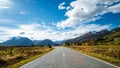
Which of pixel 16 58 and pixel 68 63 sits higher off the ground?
pixel 16 58

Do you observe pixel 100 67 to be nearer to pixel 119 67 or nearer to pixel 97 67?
pixel 97 67

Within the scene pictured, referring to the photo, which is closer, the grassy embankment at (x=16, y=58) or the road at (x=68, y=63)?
the road at (x=68, y=63)

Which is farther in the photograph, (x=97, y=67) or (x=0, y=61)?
(x=0, y=61)

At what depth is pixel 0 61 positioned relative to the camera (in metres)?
16.9

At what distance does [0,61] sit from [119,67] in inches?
462

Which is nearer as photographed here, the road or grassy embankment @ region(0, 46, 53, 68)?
the road

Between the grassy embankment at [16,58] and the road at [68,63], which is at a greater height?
the grassy embankment at [16,58]

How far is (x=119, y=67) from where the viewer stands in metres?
11.0

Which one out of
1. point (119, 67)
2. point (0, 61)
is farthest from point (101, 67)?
point (0, 61)

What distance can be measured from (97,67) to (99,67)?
0.13 m

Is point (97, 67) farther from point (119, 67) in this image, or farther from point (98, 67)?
point (119, 67)

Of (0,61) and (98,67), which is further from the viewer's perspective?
(0,61)

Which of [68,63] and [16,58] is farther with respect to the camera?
[16,58]

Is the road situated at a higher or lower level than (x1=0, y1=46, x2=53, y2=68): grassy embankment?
lower
